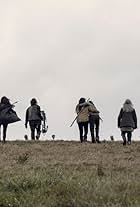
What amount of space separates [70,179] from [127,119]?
1172 cm

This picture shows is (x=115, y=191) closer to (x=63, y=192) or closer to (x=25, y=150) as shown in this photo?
(x=63, y=192)

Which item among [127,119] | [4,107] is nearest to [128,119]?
[127,119]

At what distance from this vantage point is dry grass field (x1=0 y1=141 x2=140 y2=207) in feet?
39.8

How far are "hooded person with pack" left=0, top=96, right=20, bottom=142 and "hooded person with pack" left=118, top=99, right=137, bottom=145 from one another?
4226 millimetres

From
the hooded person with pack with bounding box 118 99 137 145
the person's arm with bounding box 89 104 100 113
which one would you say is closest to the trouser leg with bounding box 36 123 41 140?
the person's arm with bounding box 89 104 100 113

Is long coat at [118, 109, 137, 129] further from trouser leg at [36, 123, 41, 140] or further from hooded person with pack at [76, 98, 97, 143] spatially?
trouser leg at [36, 123, 41, 140]

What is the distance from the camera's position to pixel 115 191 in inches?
496

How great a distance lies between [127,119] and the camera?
82.5 feet

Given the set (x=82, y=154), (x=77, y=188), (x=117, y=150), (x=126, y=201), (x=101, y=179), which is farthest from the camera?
(x=117, y=150)

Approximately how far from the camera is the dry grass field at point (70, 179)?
478 inches

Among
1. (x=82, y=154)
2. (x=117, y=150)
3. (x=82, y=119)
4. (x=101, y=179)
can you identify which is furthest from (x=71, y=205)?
(x=82, y=119)

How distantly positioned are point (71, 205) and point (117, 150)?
1062 cm

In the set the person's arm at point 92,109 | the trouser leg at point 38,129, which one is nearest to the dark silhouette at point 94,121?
the person's arm at point 92,109

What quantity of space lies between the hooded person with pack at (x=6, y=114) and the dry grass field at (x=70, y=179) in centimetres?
470
